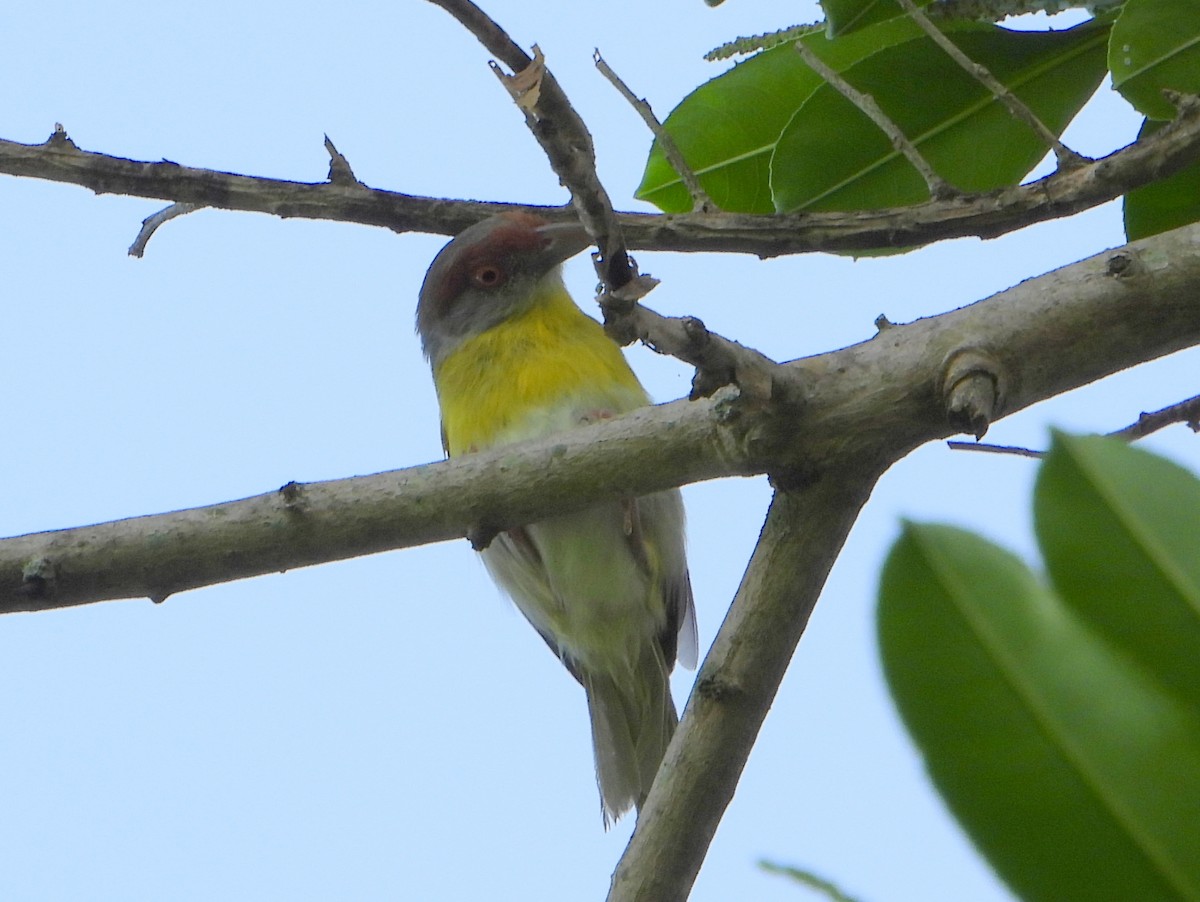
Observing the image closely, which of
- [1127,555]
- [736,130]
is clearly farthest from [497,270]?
[1127,555]

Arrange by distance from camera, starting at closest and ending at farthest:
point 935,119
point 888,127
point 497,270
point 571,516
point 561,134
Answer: point 561,134
point 888,127
point 935,119
point 571,516
point 497,270

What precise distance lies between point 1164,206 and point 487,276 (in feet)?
7.88

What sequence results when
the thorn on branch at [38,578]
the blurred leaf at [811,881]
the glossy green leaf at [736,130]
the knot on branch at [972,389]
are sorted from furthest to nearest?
the glossy green leaf at [736,130], the thorn on branch at [38,578], the knot on branch at [972,389], the blurred leaf at [811,881]

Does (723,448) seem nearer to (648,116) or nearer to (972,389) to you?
(972,389)

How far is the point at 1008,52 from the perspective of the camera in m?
3.11

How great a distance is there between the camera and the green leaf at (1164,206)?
2947 millimetres

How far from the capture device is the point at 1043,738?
2.75ft

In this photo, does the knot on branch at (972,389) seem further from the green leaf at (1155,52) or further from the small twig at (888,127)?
the green leaf at (1155,52)

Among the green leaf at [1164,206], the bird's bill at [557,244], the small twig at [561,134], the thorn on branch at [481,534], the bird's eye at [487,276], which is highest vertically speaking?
the bird's bill at [557,244]

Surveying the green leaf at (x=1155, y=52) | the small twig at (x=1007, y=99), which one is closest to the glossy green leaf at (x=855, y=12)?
the small twig at (x=1007, y=99)

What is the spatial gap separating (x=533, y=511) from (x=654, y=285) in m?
0.52

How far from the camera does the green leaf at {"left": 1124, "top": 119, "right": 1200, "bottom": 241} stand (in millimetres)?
2947

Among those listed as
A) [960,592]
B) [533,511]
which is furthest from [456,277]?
[960,592]

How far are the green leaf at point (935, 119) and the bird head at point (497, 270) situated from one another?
1.45 m
